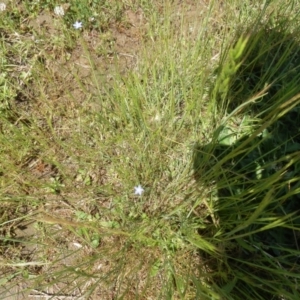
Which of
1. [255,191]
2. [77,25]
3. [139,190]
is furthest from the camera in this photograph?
[77,25]

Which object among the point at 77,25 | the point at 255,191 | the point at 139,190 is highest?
the point at 255,191

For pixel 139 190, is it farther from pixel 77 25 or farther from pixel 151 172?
pixel 77 25

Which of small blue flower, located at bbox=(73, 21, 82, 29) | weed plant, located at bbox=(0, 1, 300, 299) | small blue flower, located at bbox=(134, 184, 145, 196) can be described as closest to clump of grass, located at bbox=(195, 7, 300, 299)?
weed plant, located at bbox=(0, 1, 300, 299)

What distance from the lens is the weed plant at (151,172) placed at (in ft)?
4.51

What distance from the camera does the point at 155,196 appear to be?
5.00 feet

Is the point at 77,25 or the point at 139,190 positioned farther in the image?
the point at 77,25

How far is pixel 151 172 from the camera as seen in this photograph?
153cm

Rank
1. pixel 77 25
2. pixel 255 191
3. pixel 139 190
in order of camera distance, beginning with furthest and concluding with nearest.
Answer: pixel 77 25 < pixel 139 190 < pixel 255 191

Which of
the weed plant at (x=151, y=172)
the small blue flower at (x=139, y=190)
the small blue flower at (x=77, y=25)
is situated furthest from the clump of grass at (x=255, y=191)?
the small blue flower at (x=77, y=25)

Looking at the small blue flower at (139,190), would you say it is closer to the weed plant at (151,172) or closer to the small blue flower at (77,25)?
the weed plant at (151,172)

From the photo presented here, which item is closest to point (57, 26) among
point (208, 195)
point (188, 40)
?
point (188, 40)

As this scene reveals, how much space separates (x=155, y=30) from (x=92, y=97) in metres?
0.45

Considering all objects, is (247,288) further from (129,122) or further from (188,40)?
(188,40)

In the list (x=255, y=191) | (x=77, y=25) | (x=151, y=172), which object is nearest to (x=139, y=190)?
(x=151, y=172)
